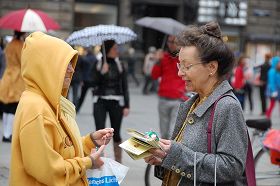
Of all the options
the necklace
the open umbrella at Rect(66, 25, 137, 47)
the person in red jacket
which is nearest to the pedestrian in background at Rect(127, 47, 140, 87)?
the open umbrella at Rect(66, 25, 137, 47)

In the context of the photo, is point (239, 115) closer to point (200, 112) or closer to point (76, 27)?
point (200, 112)

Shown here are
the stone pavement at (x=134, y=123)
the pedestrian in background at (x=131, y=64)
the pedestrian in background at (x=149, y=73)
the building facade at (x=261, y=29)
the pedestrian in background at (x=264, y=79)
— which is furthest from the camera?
the building facade at (x=261, y=29)

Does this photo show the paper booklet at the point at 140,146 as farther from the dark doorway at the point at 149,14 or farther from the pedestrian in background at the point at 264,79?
the dark doorway at the point at 149,14

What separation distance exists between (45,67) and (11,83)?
6615 mm

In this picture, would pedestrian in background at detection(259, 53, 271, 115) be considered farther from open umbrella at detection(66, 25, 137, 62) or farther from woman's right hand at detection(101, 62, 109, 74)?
woman's right hand at detection(101, 62, 109, 74)

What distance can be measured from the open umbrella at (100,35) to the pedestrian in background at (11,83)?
94 cm

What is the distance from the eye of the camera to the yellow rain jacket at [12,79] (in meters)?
9.45

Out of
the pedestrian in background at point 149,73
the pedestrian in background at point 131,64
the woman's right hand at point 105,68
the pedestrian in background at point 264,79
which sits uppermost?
the woman's right hand at point 105,68

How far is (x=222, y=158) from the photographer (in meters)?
2.94

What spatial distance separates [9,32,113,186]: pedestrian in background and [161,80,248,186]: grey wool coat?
1.65ft

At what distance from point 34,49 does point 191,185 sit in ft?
3.47

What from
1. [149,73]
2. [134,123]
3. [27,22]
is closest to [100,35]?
[27,22]

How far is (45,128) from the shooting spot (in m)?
2.96

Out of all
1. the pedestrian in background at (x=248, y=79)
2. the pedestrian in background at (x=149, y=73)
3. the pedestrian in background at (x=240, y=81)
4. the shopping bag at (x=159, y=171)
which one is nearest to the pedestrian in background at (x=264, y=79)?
the pedestrian in background at (x=248, y=79)
